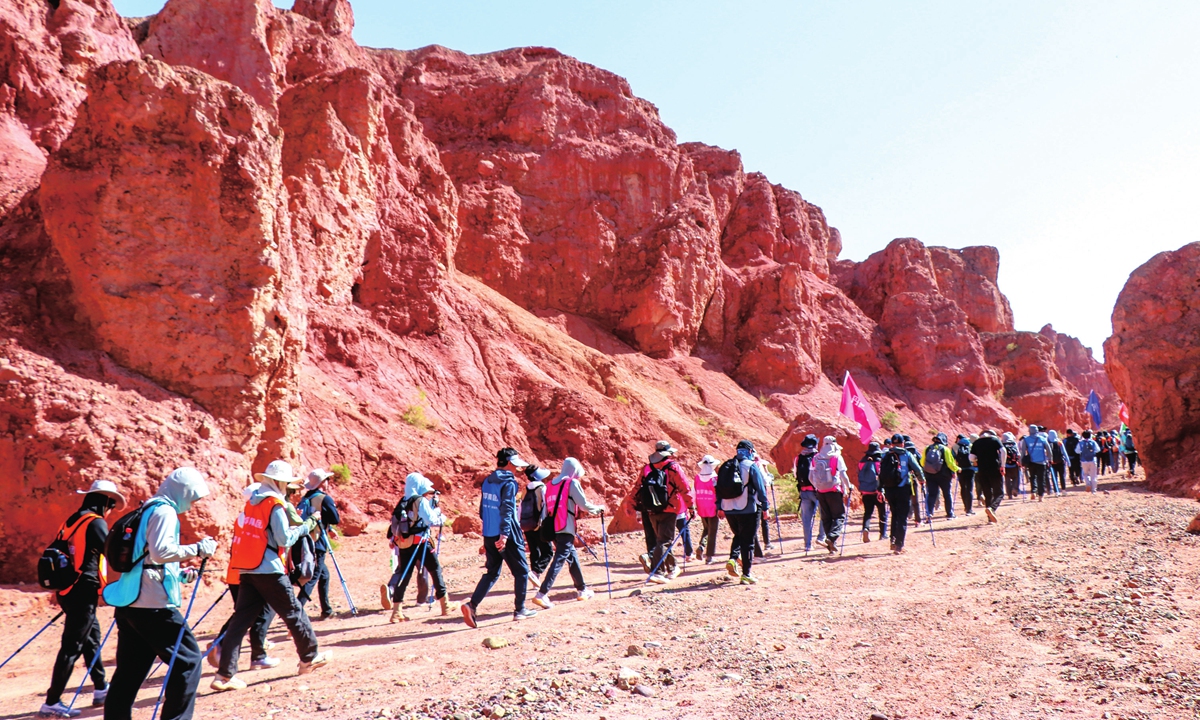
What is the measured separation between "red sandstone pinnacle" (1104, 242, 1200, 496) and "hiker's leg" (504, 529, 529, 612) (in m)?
18.8

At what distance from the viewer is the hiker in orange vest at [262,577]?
640 cm

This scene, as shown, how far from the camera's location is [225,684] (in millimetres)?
6555

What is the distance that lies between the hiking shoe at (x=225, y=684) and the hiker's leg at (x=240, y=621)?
0.04 metres

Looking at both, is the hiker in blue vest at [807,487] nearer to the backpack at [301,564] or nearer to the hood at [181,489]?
the backpack at [301,564]

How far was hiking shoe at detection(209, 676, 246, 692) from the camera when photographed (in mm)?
6547

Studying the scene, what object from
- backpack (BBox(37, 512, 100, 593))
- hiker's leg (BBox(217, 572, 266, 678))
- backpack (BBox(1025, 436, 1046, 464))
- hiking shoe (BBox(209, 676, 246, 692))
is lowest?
hiking shoe (BBox(209, 676, 246, 692))

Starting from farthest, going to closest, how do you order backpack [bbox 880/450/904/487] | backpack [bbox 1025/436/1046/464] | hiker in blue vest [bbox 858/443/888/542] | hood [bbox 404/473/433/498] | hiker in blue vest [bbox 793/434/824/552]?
backpack [bbox 1025/436/1046/464] < hiker in blue vest [bbox 858/443/888/542] < hiker in blue vest [bbox 793/434/824/552] < backpack [bbox 880/450/904/487] < hood [bbox 404/473/433/498]

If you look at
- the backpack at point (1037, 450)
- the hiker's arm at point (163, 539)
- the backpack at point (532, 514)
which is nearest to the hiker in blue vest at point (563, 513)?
the backpack at point (532, 514)

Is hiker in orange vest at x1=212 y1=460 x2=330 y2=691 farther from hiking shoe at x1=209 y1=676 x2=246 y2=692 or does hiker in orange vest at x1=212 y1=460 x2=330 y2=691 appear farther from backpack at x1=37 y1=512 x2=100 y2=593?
backpack at x1=37 y1=512 x2=100 y2=593

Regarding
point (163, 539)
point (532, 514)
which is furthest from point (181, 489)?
point (532, 514)

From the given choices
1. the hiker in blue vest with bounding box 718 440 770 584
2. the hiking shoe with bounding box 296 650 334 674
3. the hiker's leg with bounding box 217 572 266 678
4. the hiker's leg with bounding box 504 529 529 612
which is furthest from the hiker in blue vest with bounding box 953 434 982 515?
the hiker's leg with bounding box 217 572 266 678

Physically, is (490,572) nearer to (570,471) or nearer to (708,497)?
(570,471)

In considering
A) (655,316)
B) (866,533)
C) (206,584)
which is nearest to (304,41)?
(655,316)

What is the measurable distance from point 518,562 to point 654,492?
2794mm
